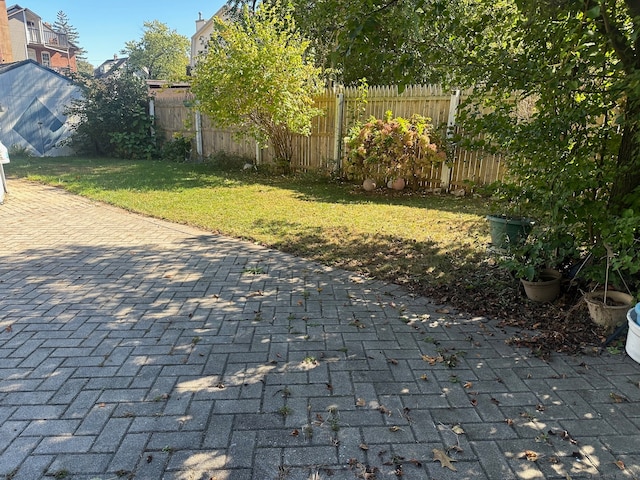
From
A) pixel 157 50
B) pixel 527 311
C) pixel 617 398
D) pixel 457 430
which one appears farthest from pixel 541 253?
pixel 157 50

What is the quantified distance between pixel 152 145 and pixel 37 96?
411cm

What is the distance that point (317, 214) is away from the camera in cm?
741

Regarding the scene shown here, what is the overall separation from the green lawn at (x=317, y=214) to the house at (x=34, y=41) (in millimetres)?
35086

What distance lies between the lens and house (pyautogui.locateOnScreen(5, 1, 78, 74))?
40.7m

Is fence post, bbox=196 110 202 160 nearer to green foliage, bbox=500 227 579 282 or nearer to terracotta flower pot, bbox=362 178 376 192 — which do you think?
terracotta flower pot, bbox=362 178 376 192

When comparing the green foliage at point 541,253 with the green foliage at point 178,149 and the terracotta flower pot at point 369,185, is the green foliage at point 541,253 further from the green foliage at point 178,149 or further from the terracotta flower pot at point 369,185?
the green foliage at point 178,149

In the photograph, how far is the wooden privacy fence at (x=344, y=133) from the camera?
8.90 metres

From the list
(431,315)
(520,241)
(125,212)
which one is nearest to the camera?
(431,315)

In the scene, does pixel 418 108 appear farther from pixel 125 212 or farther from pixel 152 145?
pixel 152 145

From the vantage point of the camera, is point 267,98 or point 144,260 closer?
point 144,260

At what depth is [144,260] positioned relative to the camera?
5141 mm

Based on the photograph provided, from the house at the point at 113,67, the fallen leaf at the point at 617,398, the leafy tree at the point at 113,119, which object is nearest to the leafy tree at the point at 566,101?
the fallen leaf at the point at 617,398

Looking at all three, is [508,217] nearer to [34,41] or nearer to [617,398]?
[617,398]

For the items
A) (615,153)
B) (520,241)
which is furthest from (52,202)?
(615,153)
